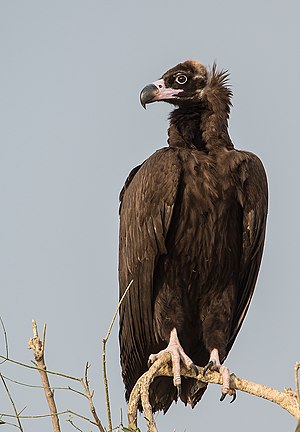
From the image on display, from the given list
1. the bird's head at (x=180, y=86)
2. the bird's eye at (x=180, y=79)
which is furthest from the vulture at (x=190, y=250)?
the bird's eye at (x=180, y=79)

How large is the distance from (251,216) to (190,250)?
1.76 ft

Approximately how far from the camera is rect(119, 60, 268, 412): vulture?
22.7 ft

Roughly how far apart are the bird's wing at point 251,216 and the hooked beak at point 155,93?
1031 millimetres

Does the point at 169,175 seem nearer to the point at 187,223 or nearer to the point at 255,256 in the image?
the point at 187,223

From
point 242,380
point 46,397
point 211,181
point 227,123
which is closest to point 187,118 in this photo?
point 227,123

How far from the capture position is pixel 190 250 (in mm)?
6984

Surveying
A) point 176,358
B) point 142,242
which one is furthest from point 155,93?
point 176,358

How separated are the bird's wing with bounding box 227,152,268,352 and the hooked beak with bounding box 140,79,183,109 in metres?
1.03

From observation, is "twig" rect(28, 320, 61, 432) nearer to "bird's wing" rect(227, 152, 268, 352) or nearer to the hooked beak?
"bird's wing" rect(227, 152, 268, 352)

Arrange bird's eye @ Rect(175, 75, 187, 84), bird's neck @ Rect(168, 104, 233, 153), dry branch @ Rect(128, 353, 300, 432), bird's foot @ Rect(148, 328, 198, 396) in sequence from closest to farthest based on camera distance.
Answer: dry branch @ Rect(128, 353, 300, 432) → bird's foot @ Rect(148, 328, 198, 396) → bird's neck @ Rect(168, 104, 233, 153) → bird's eye @ Rect(175, 75, 187, 84)

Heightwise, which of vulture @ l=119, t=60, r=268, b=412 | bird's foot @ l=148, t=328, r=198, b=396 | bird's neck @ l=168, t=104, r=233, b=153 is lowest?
bird's foot @ l=148, t=328, r=198, b=396

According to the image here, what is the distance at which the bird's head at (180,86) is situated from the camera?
7.79m

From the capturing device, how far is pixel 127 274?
7227 millimetres

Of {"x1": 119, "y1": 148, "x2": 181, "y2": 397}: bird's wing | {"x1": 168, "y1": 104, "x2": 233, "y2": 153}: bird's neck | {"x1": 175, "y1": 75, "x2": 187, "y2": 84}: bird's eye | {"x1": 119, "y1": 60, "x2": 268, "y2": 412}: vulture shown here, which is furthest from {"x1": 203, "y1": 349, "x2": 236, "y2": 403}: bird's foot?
{"x1": 175, "y1": 75, "x2": 187, "y2": 84}: bird's eye
